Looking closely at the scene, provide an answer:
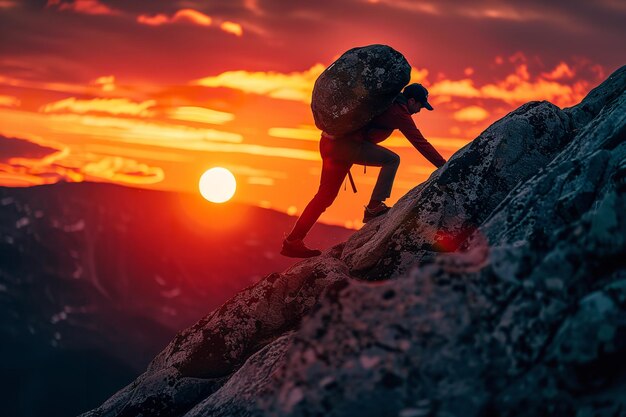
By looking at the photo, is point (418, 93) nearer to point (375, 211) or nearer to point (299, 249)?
point (375, 211)

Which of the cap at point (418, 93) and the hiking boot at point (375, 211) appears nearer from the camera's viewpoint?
the cap at point (418, 93)

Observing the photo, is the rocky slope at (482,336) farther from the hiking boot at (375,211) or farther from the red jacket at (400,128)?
the hiking boot at (375,211)

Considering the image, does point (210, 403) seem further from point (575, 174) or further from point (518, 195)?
point (575, 174)

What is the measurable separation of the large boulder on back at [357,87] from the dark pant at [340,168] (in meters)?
0.60

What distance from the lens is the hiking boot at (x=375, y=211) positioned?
1714cm

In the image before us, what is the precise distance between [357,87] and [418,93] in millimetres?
1827

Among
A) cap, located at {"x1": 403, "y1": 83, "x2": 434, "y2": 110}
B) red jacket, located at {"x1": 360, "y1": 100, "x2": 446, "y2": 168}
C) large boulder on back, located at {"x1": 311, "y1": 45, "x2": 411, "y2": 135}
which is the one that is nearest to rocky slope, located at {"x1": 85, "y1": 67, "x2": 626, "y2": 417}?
large boulder on back, located at {"x1": 311, "y1": 45, "x2": 411, "y2": 135}

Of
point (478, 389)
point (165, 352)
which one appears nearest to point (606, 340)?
point (478, 389)

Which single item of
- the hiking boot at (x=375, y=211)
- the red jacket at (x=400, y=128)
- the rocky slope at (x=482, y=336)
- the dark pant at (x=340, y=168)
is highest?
the red jacket at (x=400, y=128)

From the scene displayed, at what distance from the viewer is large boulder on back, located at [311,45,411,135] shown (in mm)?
14969

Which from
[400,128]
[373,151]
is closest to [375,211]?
[373,151]

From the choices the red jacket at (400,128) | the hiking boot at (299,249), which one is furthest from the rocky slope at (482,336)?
the hiking boot at (299,249)

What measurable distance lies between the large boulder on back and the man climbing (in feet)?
1.35

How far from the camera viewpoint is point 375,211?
17250mm
